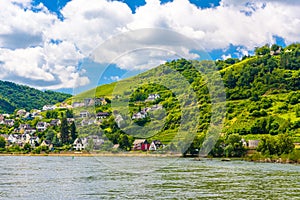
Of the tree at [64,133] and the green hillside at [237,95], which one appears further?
the tree at [64,133]

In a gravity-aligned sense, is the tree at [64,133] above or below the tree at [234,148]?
above

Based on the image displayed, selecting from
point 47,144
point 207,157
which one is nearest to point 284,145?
point 207,157

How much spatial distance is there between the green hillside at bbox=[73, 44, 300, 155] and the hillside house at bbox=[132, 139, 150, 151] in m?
2.75

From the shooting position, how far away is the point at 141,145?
9925 centimetres

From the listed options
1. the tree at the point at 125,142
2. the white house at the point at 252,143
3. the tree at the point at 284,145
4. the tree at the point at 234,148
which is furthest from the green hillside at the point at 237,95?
the tree at the point at 284,145

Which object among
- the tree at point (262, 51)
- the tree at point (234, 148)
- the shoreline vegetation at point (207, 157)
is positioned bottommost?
the shoreline vegetation at point (207, 157)

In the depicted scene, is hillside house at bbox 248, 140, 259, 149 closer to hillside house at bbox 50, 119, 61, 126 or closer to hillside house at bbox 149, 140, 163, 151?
hillside house at bbox 149, 140, 163, 151

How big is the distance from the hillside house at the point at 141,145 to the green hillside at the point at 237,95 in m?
2.75

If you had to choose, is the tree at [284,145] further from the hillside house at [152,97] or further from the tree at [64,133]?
the tree at [64,133]

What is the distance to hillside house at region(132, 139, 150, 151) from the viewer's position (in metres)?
97.6

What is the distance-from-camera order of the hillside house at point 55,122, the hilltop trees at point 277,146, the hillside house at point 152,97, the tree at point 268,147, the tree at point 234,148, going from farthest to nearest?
the hillside house at point 55,122 → the hillside house at point 152,97 → the tree at point 234,148 → the tree at point 268,147 → the hilltop trees at point 277,146

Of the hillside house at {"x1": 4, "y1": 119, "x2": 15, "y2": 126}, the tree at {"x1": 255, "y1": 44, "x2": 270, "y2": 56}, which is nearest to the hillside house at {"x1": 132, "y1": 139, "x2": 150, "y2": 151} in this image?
the hillside house at {"x1": 4, "y1": 119, "x2": 15, "y2": 126}

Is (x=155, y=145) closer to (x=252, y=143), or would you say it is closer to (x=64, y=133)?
(x=252, y=143)

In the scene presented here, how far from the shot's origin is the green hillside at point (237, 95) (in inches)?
3910
